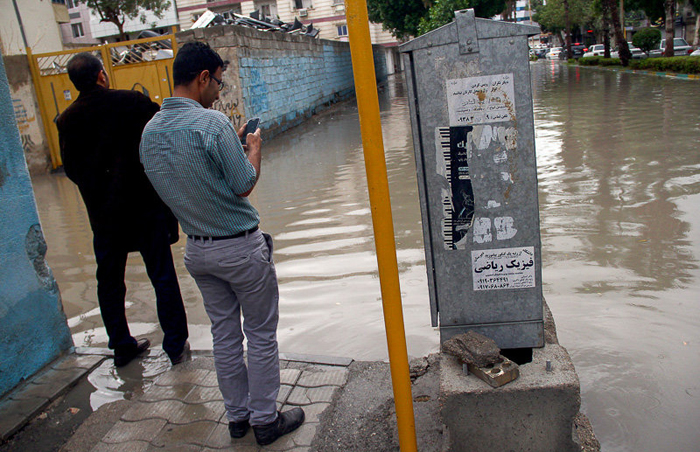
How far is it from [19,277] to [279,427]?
6.29 ft

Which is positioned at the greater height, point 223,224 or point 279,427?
point 223,224

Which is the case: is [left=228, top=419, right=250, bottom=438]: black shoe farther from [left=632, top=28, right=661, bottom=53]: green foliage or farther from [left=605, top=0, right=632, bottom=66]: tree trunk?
[left=632, top=28, right=661, bottom=53]: green foliage

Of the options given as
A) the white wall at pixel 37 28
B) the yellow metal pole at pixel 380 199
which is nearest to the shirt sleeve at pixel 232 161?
the yellow metal pole at pixel 380 199

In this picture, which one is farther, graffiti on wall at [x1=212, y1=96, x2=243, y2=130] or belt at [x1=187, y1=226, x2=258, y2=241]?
graffiti on wall at [x1=212, y1=96, x2=243, y2=130]

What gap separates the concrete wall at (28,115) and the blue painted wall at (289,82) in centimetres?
466

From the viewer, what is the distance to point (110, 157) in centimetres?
317

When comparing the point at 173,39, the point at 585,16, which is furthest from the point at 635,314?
the point at 585,16

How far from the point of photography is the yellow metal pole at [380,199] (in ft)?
5.91

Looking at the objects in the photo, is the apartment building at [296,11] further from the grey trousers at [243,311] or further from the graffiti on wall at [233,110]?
the grey trousers at [243,311]

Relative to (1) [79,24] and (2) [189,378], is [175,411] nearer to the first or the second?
(2) [189,378]

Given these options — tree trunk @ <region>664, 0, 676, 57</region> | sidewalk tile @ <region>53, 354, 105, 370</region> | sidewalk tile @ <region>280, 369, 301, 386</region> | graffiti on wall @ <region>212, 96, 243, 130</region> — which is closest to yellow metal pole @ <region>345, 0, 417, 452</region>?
sidewalk tile @ <region>280, 369, 301, 386</region>

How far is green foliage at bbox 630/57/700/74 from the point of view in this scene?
19.9 metres

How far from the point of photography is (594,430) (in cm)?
263

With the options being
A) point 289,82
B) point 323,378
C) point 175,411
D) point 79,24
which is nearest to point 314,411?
point 323,378
